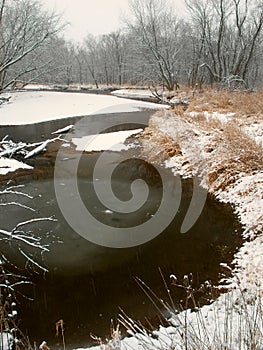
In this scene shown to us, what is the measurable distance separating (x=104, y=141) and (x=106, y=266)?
26.0ft

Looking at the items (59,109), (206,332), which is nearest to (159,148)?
(206,332)

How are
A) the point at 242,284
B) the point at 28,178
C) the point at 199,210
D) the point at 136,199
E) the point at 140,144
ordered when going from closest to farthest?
the point at 242,284
the point at 199,210
the point at 136,199
the point at 28,178
the point at 140,144

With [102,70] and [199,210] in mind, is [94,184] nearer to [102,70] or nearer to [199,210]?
[199,210]

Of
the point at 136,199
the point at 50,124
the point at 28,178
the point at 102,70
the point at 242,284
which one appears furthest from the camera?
the point at 102,70

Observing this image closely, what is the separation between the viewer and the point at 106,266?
16.2ft

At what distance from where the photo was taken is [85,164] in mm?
9836

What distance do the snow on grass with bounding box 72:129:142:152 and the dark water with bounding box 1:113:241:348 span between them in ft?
14.6

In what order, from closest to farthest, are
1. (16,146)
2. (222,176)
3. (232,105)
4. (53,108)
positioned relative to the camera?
(16,146)
(222,176)
(232,105)
(53,108)

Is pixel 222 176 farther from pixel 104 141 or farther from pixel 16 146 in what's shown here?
pixel 104 141

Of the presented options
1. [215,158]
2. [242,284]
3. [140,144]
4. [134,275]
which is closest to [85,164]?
[140,144]

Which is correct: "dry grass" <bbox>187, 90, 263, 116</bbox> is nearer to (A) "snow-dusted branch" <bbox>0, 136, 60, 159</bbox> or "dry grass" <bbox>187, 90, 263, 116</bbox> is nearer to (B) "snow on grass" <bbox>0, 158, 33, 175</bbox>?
(B) "snow on grass" <bbox>0, 158, 33, 175</bbox>

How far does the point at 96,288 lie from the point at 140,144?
7.93 meters

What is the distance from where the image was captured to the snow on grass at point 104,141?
11.6 m

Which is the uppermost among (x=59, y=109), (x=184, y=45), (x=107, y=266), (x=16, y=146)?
(x=184, y=45)
